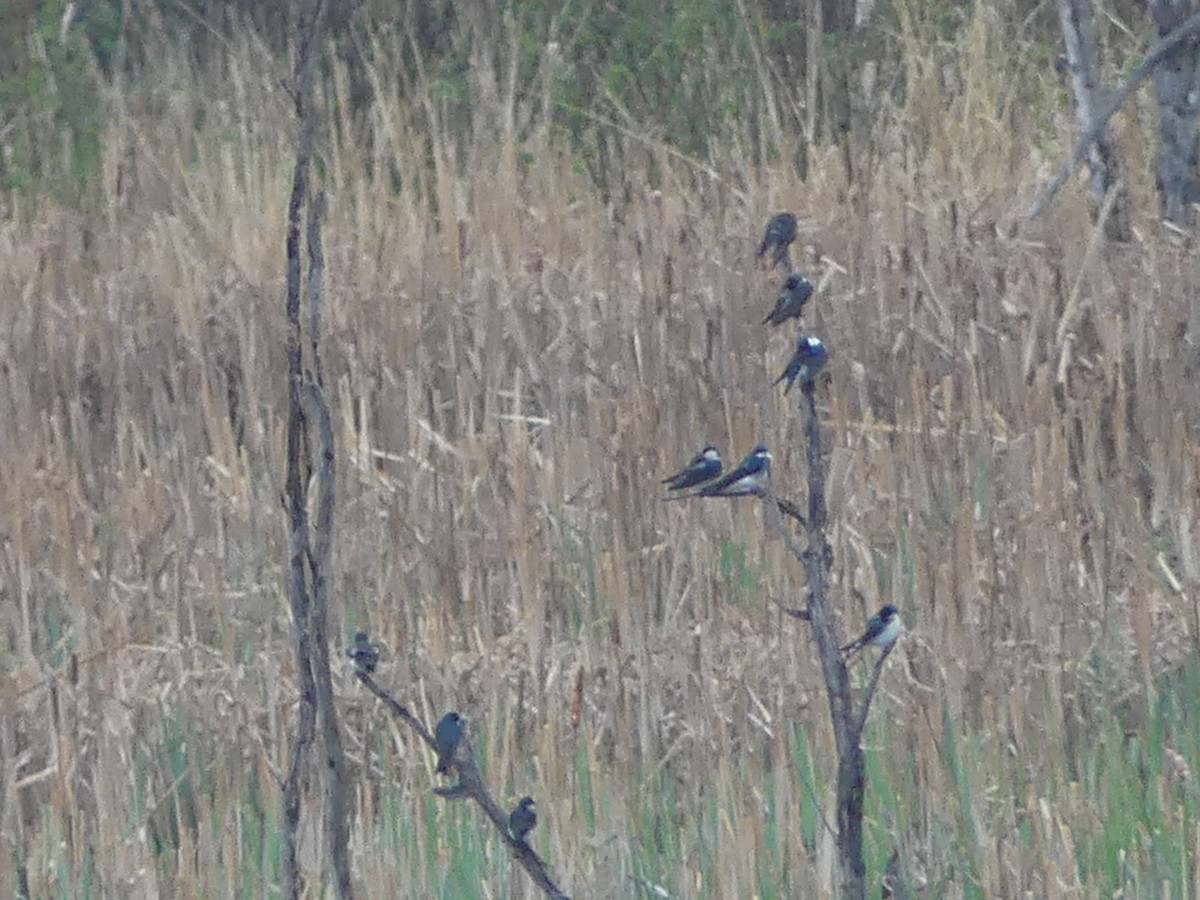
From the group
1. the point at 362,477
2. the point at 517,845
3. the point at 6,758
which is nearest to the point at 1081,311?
the point at 362,477

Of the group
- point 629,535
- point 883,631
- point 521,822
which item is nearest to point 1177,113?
point 629,535

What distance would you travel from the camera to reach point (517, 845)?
1.26 m

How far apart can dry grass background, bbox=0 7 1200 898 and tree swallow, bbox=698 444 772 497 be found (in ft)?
2.04

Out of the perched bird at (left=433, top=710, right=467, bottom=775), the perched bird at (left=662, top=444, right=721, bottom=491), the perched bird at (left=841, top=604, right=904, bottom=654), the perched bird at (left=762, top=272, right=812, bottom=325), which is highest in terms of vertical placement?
the perched bird at (left=762, top=272, right=812, bottom=325)

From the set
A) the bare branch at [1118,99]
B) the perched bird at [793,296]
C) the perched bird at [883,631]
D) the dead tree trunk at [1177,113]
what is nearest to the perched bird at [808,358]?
the perched bird at [793,296]

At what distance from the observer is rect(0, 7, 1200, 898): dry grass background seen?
7.59 ft

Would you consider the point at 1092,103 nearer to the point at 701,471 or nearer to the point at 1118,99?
the point at 1118,99

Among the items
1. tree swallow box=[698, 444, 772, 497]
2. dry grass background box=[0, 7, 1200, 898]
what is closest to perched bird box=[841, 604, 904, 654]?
tree swallow box=[698, 444, 772, 497]

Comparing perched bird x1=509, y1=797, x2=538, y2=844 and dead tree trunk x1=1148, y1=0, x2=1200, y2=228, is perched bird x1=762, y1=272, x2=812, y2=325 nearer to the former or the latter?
perched bird x1=509, y1=797, x2=538, y2=844

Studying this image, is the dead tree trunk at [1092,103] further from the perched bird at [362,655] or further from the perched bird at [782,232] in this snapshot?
the perched bird at [362,655]

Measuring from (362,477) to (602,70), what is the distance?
3971 mm

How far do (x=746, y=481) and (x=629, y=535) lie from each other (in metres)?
1.83

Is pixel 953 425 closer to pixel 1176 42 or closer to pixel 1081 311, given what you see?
pixel 1081 311

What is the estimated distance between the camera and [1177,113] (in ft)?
14.3
